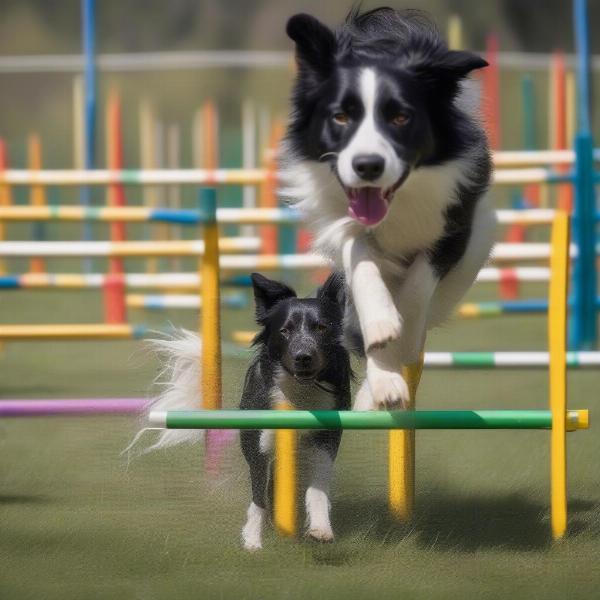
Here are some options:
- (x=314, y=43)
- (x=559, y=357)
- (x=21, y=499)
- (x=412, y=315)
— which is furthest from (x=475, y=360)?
(x=21, y=499)

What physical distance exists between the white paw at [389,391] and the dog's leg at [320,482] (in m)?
0.20

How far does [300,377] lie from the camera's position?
3967 millimetres

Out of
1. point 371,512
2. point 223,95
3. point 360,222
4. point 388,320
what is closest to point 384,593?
point 371,512

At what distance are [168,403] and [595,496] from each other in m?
1.44

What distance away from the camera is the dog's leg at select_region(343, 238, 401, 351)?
3.65m

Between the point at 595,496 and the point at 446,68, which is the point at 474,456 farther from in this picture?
the point at 446,68

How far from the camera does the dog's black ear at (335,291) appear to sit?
4.21 m

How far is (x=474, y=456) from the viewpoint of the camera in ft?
16.1

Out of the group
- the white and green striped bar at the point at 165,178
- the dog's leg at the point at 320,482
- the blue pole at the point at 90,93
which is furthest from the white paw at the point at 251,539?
the blue pole at the point at 90,93

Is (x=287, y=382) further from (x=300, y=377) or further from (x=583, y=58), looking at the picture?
(x=583, y=58)

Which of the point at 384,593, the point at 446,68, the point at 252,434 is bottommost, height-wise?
the point at 384,593

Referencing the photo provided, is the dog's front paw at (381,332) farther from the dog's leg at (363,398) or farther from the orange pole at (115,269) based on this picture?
the orange pole at (115,269)

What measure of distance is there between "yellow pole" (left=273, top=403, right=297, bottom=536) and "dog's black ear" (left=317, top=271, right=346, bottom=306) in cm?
59

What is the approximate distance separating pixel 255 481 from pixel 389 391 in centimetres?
52
